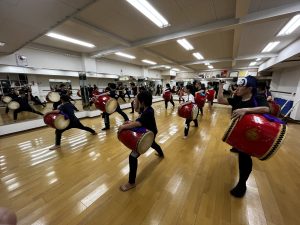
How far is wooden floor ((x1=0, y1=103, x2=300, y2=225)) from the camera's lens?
1521mm

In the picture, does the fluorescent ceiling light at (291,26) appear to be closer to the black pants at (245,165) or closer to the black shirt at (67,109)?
the black pants at (245,165)

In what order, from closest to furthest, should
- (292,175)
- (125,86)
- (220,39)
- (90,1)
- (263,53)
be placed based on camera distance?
(292,175) < (90,1) < (220,39) < (263,53) < (125,86)

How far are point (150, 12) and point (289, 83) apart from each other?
26.9ft

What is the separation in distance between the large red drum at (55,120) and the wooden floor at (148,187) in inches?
23.5

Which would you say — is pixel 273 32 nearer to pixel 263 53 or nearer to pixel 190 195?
pixel 263 53

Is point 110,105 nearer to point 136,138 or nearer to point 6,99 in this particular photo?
point 136,138

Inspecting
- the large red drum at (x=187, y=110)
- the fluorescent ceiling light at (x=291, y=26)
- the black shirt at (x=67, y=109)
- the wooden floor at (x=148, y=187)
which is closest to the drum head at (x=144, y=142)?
the wooden floor at (x=148, y=187)

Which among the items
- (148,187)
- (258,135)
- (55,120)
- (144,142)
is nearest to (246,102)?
(258,135)

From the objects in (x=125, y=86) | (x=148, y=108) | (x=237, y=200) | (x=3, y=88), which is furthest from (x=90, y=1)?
(x=125, y=86)

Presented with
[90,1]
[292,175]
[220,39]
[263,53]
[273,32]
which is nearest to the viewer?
[292,175]

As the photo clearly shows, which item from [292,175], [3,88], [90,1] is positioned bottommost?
[292,175]

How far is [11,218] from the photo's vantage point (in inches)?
24.2

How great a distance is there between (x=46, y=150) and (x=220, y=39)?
24.3 feet

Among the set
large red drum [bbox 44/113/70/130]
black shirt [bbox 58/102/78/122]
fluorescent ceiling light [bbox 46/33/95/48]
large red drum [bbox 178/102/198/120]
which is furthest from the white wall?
fluorescent ceiling light [bbox 46/33/95/48]
